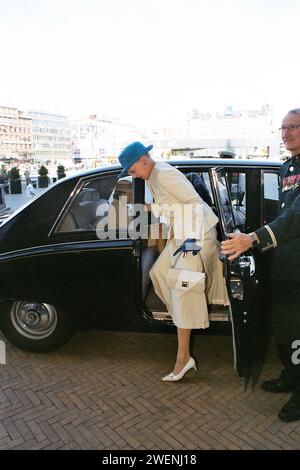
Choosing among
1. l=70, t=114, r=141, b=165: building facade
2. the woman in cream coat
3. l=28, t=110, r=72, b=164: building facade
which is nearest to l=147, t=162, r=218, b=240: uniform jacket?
the woman in cream coat

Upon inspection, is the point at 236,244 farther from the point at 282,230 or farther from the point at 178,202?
the point at 178,202

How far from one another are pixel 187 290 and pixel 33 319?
1.51 metres

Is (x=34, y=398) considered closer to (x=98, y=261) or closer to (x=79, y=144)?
(x=98, y=261)

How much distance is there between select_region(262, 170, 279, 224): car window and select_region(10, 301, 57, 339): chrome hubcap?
6.89 ft

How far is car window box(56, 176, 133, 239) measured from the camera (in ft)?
11.4

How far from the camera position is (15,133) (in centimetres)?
13525

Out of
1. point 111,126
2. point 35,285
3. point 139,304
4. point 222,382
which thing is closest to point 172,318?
point 139,304

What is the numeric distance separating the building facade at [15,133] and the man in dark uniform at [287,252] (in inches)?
5320

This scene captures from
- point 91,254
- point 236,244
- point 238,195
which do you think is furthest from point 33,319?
point 238,195

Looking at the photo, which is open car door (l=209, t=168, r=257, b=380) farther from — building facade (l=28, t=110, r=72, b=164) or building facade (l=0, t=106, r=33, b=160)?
building facade (l=28, t=110, r=72, b=164)

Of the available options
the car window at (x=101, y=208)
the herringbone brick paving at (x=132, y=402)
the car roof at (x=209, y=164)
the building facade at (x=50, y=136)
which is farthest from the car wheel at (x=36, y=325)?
the building facade at (x=50, y=136)

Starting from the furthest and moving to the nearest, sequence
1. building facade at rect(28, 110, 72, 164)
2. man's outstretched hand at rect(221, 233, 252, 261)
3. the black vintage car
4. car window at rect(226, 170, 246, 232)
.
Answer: building facade at rect(28, 110, 72, 164)
car window at rect(226, 170, 246, 232)
the black vintage car
man's outstretched hand at rect(221, 233, 252, 261)

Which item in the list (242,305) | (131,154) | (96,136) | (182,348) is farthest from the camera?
(96,136)
